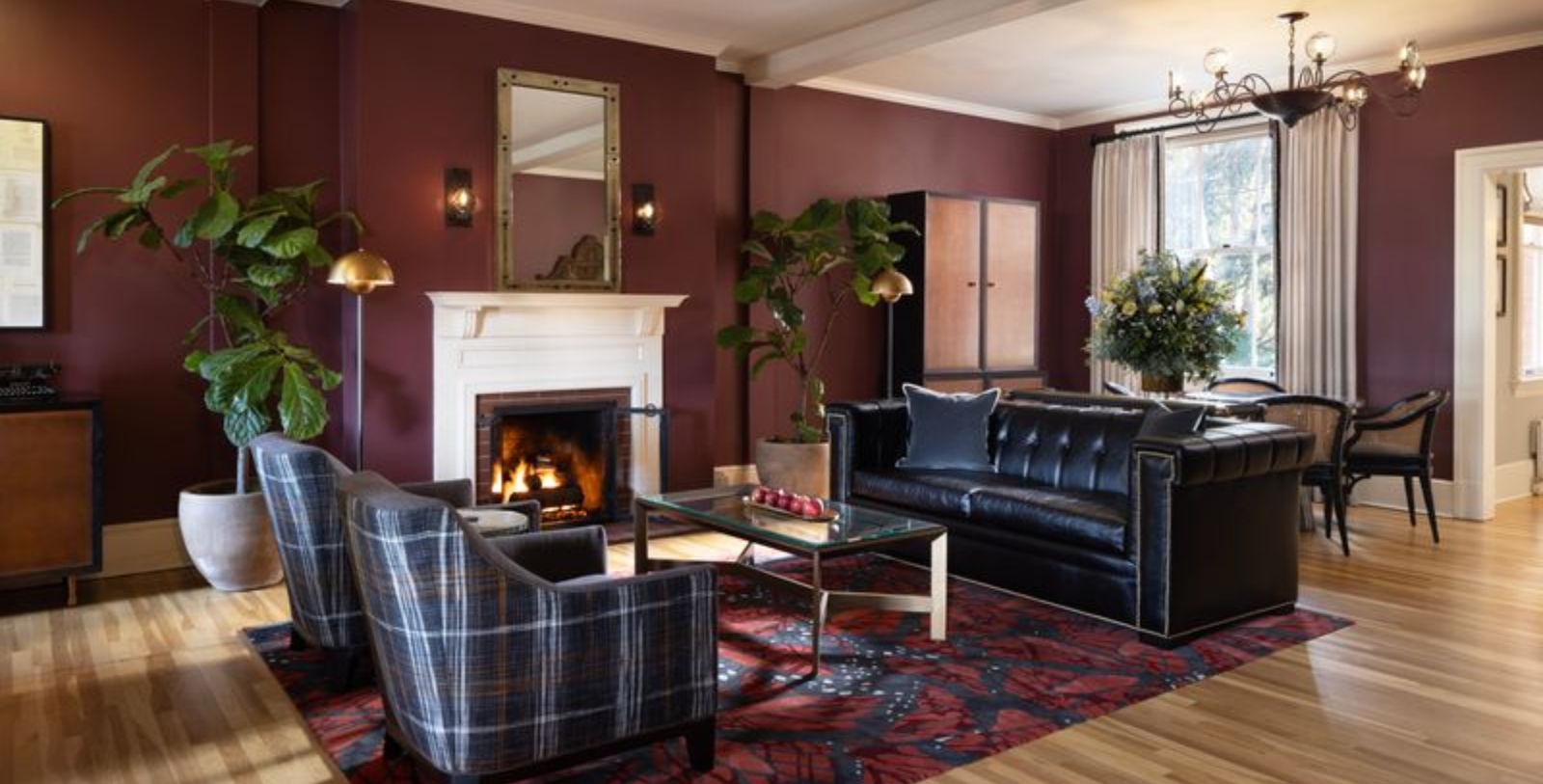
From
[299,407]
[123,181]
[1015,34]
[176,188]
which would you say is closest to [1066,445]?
[1015,34]

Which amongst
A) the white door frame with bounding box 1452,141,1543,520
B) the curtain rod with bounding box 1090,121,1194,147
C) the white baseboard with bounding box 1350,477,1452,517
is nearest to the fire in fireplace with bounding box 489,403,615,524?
the curtain rod with bounding box 1090,121,1194,147

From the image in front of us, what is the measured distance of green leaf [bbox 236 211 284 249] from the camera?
4547 mm

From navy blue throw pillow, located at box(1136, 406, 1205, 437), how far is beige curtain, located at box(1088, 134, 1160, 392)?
11.7 ft

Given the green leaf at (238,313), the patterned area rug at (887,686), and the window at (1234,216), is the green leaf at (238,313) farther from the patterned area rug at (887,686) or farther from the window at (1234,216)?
the window at (1234,216)

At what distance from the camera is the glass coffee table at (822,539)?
3.68 m

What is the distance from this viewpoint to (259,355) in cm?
466

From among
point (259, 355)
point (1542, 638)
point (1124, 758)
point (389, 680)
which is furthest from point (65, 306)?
point (1542, 638)

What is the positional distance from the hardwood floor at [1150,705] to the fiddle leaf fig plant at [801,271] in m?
2.90

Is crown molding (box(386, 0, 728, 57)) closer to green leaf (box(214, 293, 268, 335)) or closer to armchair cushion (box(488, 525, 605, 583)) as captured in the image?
green leaf (box(214, 293, 268, 335))

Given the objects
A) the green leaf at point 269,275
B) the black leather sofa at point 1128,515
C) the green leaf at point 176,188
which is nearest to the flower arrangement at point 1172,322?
the black leather sofa at point 1128,515

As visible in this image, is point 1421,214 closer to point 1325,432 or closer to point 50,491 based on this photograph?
point 1325,432

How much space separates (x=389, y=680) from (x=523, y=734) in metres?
0.39

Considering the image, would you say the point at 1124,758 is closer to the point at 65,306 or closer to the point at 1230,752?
the point at 1230,752

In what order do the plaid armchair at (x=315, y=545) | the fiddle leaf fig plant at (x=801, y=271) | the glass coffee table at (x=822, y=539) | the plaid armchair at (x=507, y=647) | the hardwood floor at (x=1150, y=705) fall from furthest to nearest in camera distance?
the fiddle leaf fig plant at (x=801, y=271), the glass coffee table at (x=822, y=539), the plaid armchair at (x=315, y=545), the hardwood floor at (x=1150, y=705), the plaid armchair at (x=507, y=647)
